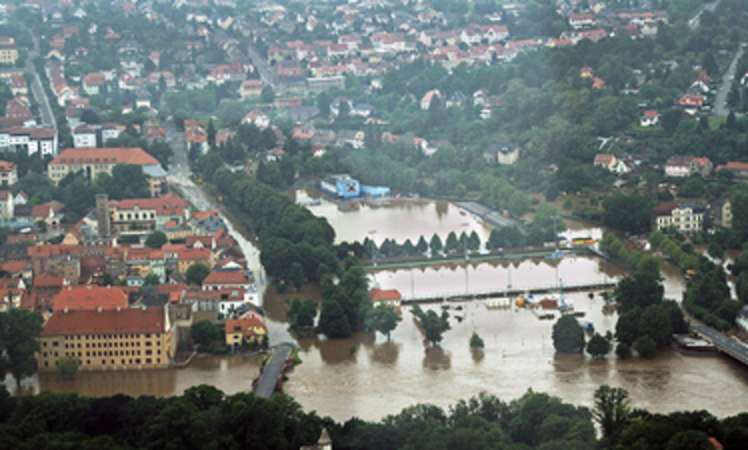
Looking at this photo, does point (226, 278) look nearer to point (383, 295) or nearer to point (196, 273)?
point (196, 273)

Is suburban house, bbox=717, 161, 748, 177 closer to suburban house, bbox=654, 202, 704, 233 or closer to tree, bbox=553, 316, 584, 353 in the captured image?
suburban house, bbox=654, 202, 704, 233

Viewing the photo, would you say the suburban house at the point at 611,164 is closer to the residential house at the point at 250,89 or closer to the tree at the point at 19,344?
the residential house at the point at 250,89

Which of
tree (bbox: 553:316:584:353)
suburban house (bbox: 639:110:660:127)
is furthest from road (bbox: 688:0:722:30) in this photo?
tree (bbox: 553:316:584:353)

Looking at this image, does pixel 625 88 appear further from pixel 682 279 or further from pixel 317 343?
pixel 317 343

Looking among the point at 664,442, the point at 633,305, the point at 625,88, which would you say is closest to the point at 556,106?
the point at 625,88

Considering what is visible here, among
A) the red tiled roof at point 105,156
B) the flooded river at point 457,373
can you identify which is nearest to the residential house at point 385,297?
the flooded river at point 457,373

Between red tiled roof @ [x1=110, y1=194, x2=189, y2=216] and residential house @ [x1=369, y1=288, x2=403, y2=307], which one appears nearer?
residential house @ [x1=369, y1=288, x2=403, y2=307]
